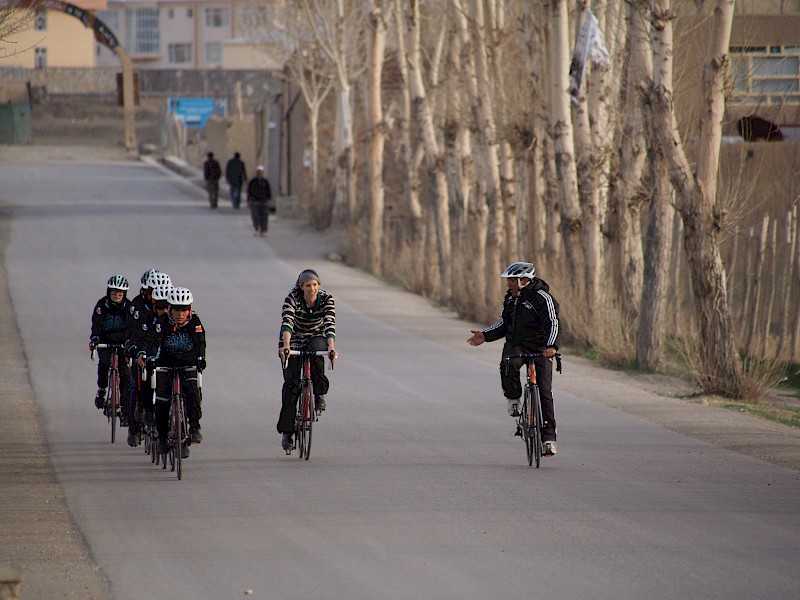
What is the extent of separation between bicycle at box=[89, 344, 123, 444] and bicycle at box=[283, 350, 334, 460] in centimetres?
205

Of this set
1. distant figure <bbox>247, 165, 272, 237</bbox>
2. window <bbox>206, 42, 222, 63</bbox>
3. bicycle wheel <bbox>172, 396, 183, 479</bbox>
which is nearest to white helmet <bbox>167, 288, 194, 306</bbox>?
bicycle wheel <bbox>172, 396, 183, 479</bbox>

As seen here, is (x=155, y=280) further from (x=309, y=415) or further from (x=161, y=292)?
(x=309, y=415)

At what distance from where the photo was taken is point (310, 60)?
44594 millimetres

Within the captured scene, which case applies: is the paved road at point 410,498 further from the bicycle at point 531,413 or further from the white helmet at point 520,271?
the white helmet at point 520,271

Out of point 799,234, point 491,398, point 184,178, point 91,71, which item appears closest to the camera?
point 491,398

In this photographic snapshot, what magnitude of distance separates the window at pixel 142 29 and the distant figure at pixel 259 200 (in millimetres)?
82995

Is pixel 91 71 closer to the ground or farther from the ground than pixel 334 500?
farther from the ground

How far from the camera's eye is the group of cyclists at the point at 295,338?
1061 centimetres

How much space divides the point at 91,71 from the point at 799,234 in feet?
245

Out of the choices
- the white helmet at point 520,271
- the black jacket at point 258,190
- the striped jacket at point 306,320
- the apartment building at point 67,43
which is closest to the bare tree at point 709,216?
the white helmet at point 520,271

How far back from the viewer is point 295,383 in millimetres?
11164

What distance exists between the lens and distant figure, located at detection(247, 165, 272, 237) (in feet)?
116

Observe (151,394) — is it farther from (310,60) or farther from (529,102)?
(310,60)

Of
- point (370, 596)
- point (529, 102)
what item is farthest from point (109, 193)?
point (370, 596)
